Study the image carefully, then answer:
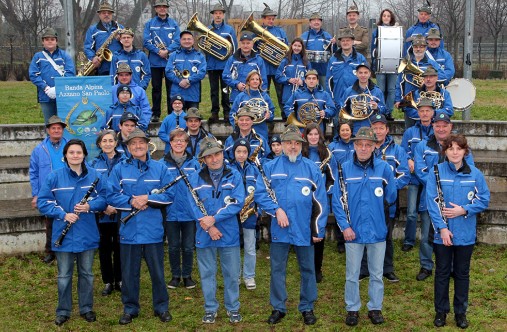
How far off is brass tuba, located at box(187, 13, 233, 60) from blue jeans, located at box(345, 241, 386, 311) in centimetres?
595

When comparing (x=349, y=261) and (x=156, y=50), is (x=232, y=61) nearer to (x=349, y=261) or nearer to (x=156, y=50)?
(x=156, y=50)

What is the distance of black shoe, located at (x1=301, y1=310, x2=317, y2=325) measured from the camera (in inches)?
294

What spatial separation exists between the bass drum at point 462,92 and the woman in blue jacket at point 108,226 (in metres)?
6.32

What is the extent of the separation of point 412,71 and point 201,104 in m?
6.83

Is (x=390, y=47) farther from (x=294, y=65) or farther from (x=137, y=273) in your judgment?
(x=137, y=273)

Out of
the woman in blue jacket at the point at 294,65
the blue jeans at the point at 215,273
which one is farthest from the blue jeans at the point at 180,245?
the woman in blue jacket at the point at 294,65

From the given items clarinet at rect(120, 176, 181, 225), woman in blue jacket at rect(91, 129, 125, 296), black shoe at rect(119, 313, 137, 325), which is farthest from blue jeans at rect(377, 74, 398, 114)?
black shoe at rect(119, 313, 137, 325)

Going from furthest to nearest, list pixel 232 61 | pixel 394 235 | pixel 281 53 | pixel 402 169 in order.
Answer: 1. pixel 281 53
2. pixel 232 61
3. pixel 394 235
4. pixel 402 169

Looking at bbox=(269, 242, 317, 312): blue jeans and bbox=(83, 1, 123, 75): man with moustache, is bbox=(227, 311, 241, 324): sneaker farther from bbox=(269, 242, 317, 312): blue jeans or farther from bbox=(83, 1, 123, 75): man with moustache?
bbox=(83, 1, 123, 75): man with moustache

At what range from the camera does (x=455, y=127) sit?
12.8 m

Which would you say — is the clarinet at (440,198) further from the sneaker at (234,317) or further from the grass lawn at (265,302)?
the sneaker at (234,317)

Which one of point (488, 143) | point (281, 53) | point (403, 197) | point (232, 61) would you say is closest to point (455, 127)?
point (488, 143)

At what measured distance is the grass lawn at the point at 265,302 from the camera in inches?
295

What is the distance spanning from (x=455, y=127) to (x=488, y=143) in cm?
73
